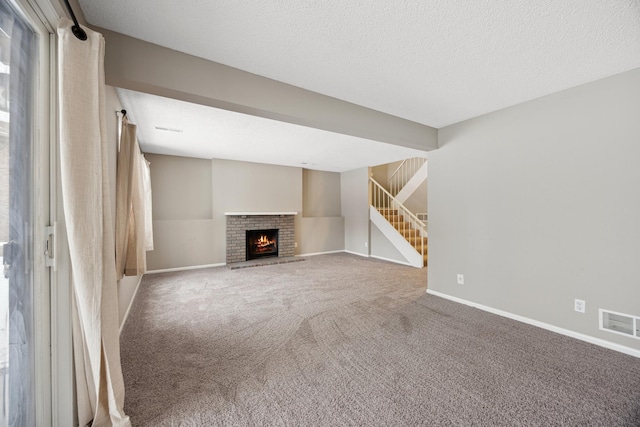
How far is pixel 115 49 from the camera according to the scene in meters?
1.65

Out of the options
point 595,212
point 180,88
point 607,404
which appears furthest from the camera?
point 595,212

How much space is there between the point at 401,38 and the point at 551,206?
2.21 meters

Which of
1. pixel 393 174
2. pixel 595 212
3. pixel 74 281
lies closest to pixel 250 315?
pixel 74 281

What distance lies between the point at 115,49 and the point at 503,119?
3575 mm

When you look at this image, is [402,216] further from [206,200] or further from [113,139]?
[113,139]

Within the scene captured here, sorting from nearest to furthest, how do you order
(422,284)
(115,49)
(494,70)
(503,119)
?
1. (115,49)
2. (494,70)
3. (503,119)
4. (422,284)

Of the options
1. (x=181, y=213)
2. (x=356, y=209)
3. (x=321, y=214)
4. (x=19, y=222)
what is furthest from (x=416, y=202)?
(x=19, y=222)

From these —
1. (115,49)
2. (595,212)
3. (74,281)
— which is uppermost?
(115,49)

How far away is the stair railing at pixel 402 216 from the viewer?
6.00m

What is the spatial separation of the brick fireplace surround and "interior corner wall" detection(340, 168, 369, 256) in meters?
1.76

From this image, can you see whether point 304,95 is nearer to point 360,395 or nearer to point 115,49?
point 115,49

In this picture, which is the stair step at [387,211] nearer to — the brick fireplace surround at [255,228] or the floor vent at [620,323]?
the brick fireplace surround at [255,228]

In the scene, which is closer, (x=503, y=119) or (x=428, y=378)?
(x=428, y=378)

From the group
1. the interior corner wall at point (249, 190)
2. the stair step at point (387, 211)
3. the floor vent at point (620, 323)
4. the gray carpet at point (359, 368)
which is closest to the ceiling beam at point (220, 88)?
the gray carpet at point (359, 368)
